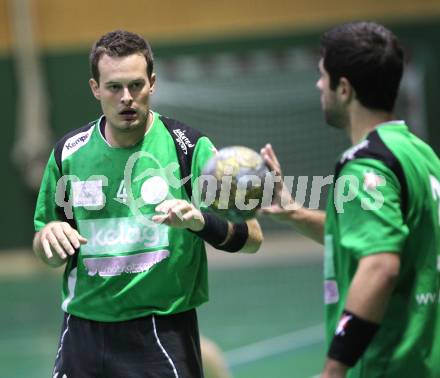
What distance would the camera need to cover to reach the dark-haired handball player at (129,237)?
416cm

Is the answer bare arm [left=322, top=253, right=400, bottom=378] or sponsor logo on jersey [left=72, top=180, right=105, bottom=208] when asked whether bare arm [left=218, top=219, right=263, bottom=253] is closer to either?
sponsor logo on jersey [left=72, top=180, right=105, bottom=208]

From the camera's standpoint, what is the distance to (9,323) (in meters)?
10.9

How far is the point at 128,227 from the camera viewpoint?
13.9ft

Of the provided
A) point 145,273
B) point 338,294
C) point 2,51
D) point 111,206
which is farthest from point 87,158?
point 2,51

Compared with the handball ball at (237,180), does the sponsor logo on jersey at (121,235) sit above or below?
below

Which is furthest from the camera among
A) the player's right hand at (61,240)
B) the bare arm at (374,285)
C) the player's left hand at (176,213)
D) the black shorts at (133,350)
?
the black shorts at (133,350)

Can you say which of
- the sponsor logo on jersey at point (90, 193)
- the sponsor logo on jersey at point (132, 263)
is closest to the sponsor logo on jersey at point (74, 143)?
the sponsor logo on jersey at point (90, 193)

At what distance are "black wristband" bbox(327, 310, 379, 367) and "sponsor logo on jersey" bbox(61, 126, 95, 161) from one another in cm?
175

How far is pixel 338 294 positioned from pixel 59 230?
4.37 ft

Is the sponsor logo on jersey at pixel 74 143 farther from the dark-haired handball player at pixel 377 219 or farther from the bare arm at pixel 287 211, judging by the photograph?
the dark-haired handball player at pixel 377 219

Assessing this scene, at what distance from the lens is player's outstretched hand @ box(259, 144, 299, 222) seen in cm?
398

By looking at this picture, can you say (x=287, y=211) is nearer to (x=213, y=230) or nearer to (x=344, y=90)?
(x=213, y=230)

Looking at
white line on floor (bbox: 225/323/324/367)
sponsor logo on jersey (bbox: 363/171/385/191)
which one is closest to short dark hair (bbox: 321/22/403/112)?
sponsor logo on jersey (bbox: 363/171/385/191)

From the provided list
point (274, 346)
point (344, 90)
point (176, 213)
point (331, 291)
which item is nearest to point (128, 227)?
point (176, 213)
